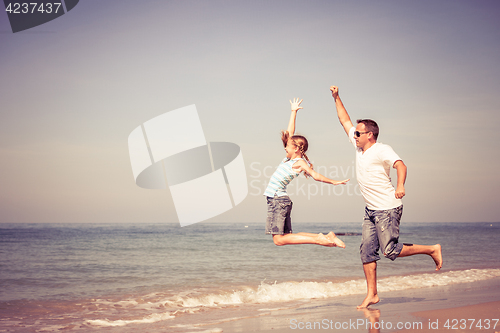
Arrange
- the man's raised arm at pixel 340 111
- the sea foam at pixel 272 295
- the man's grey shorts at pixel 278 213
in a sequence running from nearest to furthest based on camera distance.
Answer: the man's grey shorts at pixel 278 213, the man's raised arm at pixel 340 111, the sea foam at pixel 272 295

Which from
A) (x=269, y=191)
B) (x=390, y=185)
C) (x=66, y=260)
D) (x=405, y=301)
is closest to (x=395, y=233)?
(x=390, y=185)

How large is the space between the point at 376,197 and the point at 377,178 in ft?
0.75

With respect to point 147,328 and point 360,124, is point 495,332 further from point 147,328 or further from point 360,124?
point 147,328

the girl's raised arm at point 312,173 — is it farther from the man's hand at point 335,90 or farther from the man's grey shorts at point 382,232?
the man's hand at point 335,90

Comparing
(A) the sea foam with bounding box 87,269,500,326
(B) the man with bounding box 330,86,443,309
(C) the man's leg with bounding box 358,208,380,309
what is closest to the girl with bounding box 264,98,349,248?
(C) the man's leg with bounding box 358,208,380,309

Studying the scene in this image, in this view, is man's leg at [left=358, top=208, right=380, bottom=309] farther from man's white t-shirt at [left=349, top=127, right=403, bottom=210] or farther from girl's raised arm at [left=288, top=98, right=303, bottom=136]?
girl's raised arm at [left=288, top=98, right=303, bottom=136]

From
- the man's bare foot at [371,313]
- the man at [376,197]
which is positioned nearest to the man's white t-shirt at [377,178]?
the man at [376,197]

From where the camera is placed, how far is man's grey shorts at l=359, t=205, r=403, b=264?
4.27m

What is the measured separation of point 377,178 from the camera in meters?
4.28

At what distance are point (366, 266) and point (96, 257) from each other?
1395 centimetres

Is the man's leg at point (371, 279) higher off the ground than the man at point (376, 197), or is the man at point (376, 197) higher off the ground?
the man at point (376, 197)

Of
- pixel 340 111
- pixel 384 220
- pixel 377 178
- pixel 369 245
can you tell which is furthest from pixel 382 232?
pixel 340 111

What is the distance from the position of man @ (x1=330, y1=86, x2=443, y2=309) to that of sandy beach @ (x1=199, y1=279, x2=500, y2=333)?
1.99 feet

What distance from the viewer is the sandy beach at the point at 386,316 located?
3906 mm
